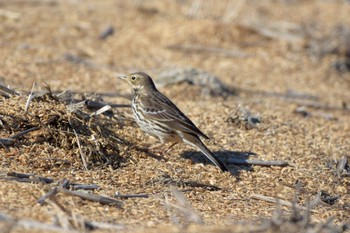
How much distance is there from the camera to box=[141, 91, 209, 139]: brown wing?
7442 millimetres

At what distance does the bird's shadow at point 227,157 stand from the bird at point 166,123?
7.0 inches

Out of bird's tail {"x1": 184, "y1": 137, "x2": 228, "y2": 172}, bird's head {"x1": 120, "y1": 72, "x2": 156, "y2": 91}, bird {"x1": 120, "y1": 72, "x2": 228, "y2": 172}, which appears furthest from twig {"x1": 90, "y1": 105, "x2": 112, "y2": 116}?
bird's tail {"x1": 184, "y1": 137, "x2": 228, "y2": 172}

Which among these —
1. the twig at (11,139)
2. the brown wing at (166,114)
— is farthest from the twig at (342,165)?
the twig at (11,139)

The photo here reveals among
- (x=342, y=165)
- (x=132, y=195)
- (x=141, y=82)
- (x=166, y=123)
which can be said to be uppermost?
(x=141, y=82)

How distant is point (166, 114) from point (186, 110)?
1354 millimetres

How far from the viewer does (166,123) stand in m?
7.59

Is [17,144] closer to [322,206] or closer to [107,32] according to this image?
[322,206]

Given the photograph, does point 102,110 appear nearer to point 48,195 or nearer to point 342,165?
point 48,195

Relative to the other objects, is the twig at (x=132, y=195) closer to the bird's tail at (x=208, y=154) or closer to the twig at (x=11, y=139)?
the bird's tail at (x=208, y=154)

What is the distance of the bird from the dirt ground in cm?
20

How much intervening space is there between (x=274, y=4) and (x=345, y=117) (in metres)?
5.56

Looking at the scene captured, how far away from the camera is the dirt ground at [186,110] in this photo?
6.10 metres

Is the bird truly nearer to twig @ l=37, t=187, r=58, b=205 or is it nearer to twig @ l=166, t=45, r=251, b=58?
twig @ l=37, t=187, r=58, b=205

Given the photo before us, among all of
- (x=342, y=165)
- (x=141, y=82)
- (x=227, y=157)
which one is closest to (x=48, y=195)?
(x=227, y=157)
